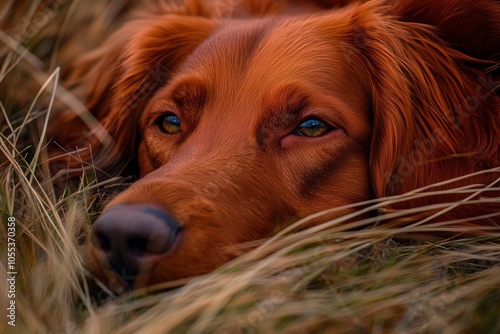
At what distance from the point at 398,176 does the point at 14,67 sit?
2317mm

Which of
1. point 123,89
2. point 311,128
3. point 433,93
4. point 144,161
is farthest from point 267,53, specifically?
point 123,89

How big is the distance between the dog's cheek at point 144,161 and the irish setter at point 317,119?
16 mm

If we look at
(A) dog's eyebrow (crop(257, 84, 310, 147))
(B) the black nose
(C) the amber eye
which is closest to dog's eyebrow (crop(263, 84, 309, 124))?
(A) dog's eyebrow (crop(257, 84, 310, 147))

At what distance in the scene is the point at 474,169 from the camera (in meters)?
3.43

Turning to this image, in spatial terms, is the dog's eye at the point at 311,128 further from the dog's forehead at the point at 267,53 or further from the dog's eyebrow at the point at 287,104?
the dog's forehead at the point at 267,53

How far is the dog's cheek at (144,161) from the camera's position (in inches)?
156

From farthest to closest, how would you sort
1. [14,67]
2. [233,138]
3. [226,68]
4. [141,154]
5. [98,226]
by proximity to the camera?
Answer: 1. [14,67]
2. [141,154]
3. [226,68]
4. [233,138]
5. [98,226]

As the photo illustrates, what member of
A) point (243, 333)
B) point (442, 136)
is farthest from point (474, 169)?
point (243, 333)

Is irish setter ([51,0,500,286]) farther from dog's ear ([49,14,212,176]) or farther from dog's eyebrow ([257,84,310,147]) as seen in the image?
dog's ear ([49,14,212,176])

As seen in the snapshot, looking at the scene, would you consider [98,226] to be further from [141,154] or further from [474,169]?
[474,169]

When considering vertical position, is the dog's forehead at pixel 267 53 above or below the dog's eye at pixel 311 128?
above

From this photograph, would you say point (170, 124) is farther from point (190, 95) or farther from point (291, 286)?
point (291, 286)

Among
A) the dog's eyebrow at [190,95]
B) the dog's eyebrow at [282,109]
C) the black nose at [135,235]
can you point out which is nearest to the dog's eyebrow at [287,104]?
the dog's eyebrow at [282,109]

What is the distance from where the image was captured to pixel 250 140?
3307 millimetres
